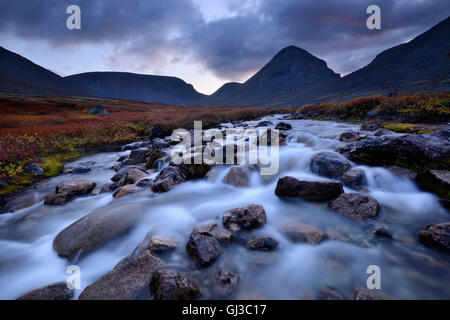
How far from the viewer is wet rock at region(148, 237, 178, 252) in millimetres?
3560

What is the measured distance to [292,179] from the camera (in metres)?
5.61

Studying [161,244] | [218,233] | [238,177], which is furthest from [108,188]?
[218,233]

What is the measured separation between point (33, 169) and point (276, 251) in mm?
10401

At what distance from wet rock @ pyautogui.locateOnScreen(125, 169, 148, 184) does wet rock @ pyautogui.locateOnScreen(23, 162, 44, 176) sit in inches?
166

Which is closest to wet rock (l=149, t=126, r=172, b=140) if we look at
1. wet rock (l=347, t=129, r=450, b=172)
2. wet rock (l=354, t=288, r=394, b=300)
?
wet rock (l=347, t=129, r=450, b=172)

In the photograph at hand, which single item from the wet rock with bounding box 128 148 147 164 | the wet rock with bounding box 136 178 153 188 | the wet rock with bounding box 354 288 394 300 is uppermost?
the wet rock with bounding box 128 148 147 164

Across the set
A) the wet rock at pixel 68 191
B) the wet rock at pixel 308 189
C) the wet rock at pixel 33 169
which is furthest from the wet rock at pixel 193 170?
the wet rock at pixel 33 169

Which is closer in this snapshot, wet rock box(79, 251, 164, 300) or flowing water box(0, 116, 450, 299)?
wet rock box(79, 251, 164, 300)

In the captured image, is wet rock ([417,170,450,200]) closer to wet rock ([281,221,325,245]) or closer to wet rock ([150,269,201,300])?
wet rock ([281,221,325,245])

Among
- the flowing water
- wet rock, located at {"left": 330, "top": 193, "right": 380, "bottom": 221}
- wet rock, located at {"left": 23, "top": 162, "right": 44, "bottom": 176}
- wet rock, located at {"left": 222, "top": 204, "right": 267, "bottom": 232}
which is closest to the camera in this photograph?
the flowing water

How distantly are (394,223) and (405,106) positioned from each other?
45.8 feet
